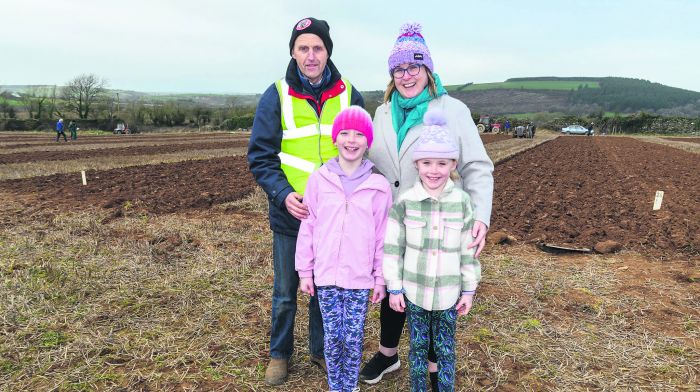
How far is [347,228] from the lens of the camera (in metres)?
2.23

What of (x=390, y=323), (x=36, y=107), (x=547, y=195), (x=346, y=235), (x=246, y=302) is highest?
(x=36, y=107)

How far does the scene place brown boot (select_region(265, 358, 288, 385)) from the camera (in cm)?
270

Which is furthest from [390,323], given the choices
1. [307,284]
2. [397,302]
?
[307,284]

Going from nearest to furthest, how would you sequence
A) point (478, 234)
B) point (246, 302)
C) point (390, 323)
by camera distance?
point (478, 234) → point (390, 323) → point (246, 302)

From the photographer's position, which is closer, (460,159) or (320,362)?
(460,159)

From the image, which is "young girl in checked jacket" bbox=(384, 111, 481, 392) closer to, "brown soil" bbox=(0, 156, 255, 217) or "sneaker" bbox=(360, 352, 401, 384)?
"sneaker" bbox=(360, 352, 401, 384)

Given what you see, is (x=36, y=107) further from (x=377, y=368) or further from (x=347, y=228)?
(x=347, y=228)

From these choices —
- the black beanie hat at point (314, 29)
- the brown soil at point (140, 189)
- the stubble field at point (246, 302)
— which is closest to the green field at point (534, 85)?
the brown soil at point (140, 189)

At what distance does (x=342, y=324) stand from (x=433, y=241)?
68cm

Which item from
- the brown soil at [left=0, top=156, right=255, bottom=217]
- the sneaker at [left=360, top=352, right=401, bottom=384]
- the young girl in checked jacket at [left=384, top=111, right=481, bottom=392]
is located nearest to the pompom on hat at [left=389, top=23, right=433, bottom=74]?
the young girl in checked jacket at [left=384, top=111, right=481, bottom=392]

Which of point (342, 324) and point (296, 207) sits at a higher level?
point (296, 207)

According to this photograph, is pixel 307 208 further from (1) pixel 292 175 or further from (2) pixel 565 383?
(2) pixel 565 383

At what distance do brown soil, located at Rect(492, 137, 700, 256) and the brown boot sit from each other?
14.0 ft

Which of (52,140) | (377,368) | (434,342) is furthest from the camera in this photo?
(52,140)
